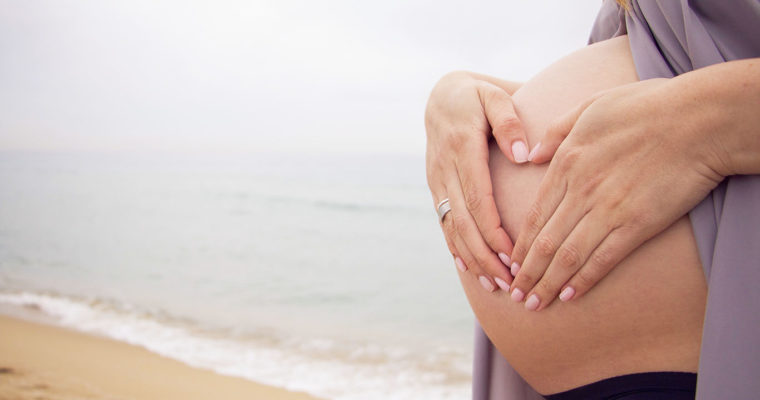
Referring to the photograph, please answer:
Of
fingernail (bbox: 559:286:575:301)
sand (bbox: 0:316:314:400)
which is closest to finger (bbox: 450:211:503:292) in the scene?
fingernail (bbox: 559:286:575:301)

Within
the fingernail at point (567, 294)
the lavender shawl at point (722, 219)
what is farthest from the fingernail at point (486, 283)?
the lavender shawl at point (722, 219)

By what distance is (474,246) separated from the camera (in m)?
0.66

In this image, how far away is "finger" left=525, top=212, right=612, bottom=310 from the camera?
536 mm

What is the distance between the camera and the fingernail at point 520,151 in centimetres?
67

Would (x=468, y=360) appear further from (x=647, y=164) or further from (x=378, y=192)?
(x=378, y=192)

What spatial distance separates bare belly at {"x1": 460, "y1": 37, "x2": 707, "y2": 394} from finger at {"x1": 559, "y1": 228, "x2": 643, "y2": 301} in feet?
0.07

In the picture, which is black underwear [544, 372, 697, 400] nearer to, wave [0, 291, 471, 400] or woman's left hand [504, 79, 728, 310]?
woman's left hand [504, 79, 728, 310]

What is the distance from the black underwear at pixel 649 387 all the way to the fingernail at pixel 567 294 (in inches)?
4.5

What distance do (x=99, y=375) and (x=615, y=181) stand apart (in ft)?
8.30

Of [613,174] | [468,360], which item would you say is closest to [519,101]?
[613,174]

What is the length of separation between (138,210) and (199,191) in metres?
4.23

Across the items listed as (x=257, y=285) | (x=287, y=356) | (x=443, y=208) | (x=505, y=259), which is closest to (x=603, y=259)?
(x=505, y=259)

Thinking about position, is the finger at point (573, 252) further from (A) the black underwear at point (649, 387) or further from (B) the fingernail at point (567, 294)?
(A) the black underwear at point (649, 387)

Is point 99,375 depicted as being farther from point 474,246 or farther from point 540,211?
point 540,211
